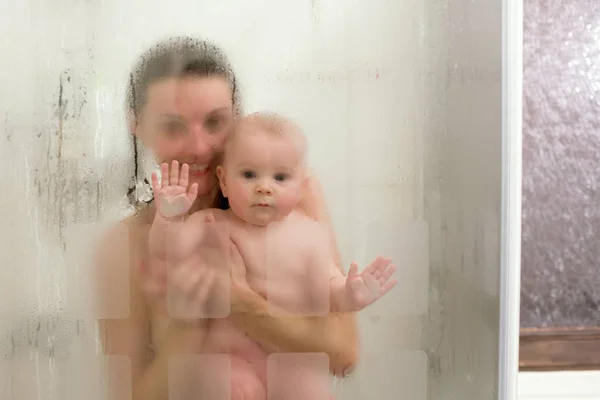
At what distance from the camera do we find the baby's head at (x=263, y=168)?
50 centimetres

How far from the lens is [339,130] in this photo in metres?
0.52

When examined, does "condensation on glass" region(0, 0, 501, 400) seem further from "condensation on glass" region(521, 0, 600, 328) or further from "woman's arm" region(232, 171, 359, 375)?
"condensation on glass" region(521, 0, 600, 328)

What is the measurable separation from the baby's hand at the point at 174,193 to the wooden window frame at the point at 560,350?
51 cm

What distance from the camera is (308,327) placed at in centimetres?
52

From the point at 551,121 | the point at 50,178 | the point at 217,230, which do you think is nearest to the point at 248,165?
the point at 217,230

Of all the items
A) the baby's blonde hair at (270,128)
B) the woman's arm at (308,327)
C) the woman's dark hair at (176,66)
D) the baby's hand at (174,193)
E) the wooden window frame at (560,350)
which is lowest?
the wooden window frame at (560,350)

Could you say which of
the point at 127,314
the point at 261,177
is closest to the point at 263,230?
the point at 261,177

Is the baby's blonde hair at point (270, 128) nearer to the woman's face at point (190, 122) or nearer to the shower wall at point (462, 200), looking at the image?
the woman's face at point (190, 122)

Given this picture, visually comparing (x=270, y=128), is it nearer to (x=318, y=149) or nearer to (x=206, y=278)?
(x=318, y=149)

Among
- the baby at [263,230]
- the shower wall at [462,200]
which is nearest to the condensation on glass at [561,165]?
the shower wall at [462,200]

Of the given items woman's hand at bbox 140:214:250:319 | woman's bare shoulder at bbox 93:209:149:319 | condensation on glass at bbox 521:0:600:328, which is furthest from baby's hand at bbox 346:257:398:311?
condensation on glass at bbox 521:0:600:328

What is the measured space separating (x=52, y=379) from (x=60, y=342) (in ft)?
0.12

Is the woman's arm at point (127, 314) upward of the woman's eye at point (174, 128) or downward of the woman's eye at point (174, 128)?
downward

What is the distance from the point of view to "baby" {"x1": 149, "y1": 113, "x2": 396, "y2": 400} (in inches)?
19.9
